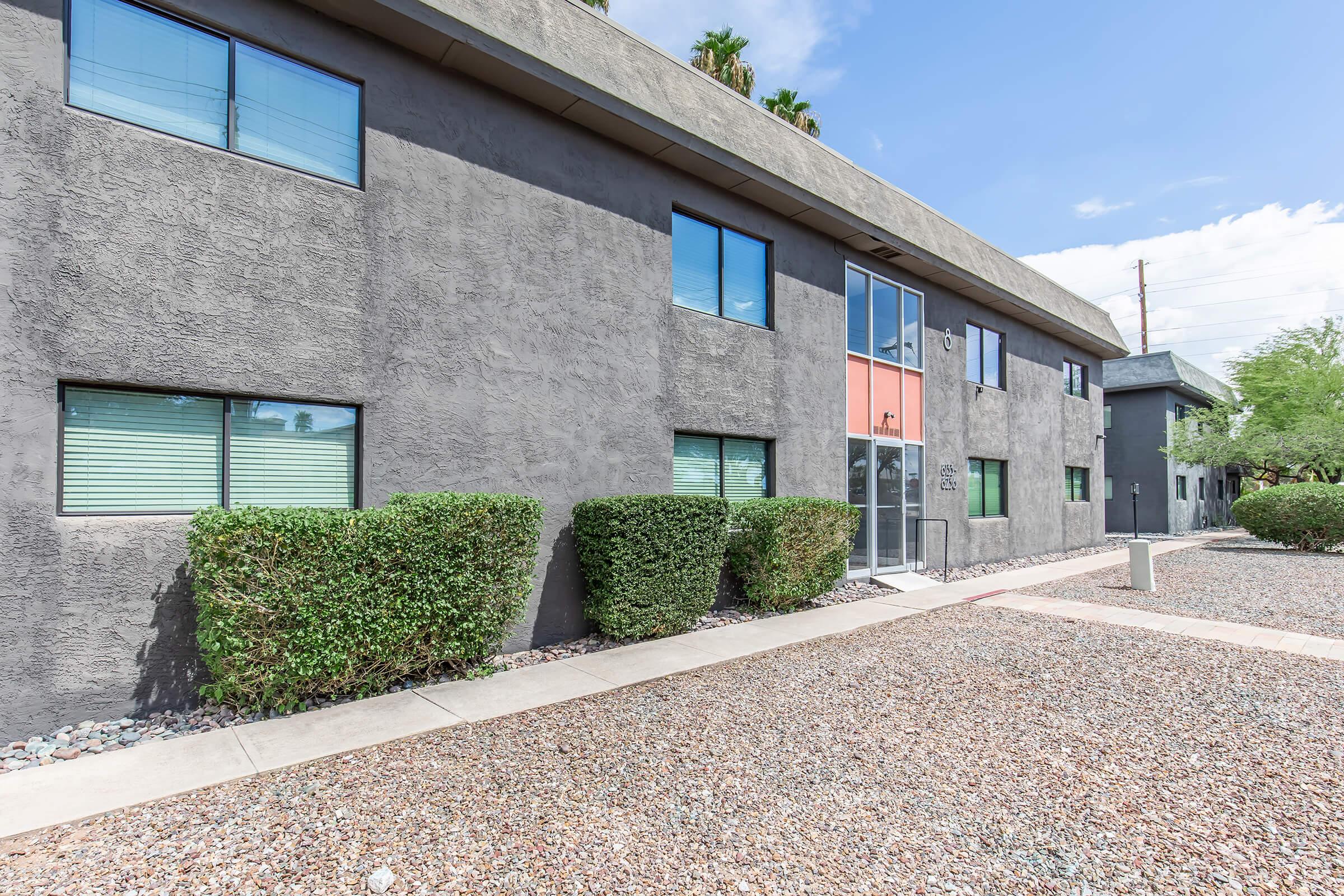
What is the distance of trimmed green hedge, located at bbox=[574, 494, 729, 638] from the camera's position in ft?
22.8

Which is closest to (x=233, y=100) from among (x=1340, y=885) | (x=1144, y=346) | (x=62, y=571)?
(x=62, y=571)

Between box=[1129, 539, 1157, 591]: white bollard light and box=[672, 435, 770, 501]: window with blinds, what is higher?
box=[672, 435, 770, 501]: window with blinds

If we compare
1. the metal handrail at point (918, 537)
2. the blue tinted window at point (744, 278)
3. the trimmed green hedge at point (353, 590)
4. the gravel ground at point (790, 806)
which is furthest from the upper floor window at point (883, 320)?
the trimmed green hedge at point (353, 590)

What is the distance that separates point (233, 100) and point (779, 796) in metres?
6.78

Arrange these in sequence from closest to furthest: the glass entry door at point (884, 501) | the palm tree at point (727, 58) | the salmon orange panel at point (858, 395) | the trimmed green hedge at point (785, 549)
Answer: the trimmed green hedge at point (785, 549), the salmon orange panel at point (858, 395), the glass entry door at point (884, 501), the palm tree at point (727, 58)

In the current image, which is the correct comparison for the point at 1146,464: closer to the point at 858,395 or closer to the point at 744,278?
the point at 858,395

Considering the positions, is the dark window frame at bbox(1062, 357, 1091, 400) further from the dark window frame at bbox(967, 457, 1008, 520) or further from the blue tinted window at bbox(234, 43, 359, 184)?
the blue tinted window at bbox(234, 43, 359, 184)

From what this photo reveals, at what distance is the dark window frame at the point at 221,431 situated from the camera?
4688mm

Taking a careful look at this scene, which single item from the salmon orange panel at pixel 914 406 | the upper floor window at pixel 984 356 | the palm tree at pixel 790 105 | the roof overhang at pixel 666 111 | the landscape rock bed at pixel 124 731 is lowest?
the landscape rock bed at pixel 124 731

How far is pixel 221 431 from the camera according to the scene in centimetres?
537

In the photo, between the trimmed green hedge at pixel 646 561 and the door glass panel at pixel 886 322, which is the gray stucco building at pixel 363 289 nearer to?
the trimmed green hedge at pixel 646 561

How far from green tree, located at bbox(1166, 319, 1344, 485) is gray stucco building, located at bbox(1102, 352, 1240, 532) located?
73 centimetres

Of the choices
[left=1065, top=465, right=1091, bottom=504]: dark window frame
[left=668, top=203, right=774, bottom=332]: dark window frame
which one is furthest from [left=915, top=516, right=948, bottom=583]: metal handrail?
[left=1065, top=465, right=1091, bottom=504]: dark window frame

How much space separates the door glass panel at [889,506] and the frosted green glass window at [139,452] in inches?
387
